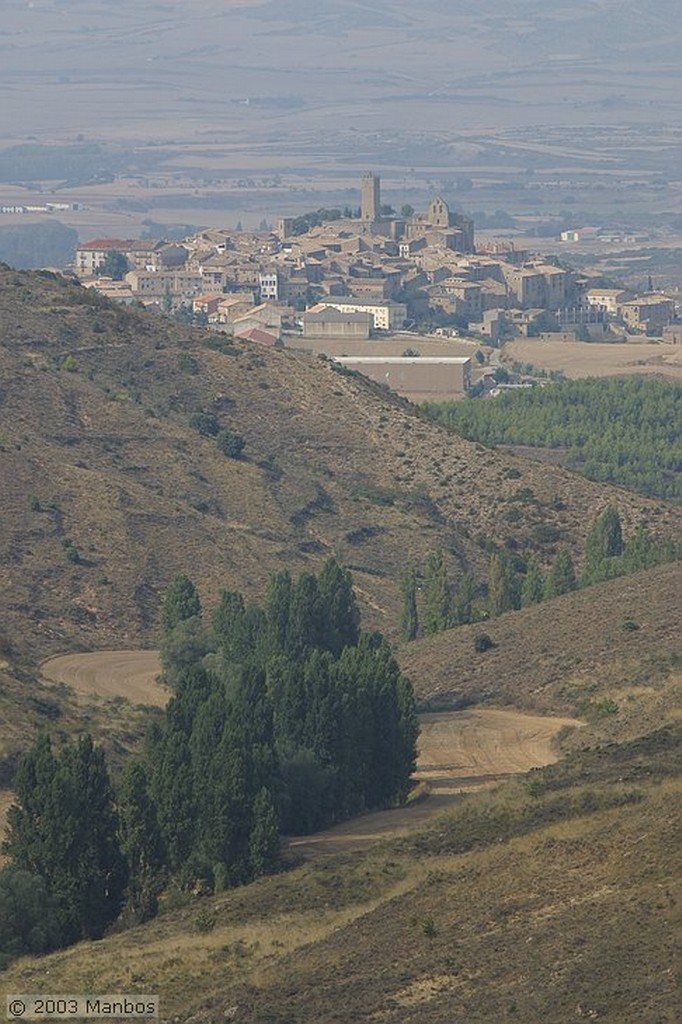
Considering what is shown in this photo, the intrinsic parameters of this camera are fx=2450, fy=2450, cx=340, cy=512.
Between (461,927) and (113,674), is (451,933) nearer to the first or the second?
(461,927)

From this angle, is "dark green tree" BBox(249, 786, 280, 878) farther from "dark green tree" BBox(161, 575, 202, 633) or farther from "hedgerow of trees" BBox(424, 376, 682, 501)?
"hedgerow of trees" BBox(424, 376, 682, 501)

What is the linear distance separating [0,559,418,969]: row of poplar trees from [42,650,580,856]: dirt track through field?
0.99 m

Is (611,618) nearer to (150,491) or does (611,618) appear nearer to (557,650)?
(557,650)

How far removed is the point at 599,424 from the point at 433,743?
77037 millimetres

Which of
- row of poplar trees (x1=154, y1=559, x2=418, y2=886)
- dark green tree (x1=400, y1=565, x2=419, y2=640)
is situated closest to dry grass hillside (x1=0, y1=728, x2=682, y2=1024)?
row of poplar trees (x1=154, y1=559, x2=418, y2=886)

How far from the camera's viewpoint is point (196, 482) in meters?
90.7

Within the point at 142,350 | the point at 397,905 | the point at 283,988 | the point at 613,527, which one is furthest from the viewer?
the point at 142,350

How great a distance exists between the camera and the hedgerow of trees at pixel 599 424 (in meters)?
119

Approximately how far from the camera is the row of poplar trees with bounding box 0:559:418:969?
1554 inches

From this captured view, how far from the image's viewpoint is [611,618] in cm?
6488

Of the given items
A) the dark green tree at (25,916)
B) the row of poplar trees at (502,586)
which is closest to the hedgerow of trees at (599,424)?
the row of poplar trees at (502,586)

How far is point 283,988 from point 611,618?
33162mm

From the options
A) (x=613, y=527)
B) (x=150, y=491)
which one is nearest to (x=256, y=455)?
(x=150, y=491)

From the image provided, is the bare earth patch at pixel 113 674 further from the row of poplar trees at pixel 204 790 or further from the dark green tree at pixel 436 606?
the row of poplar trees at pixel 204 790
